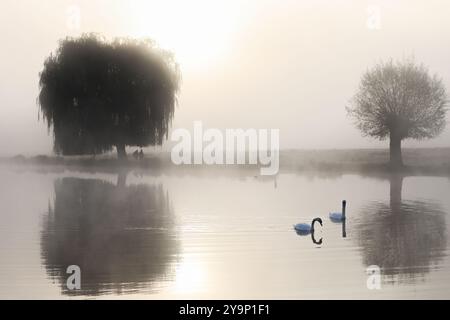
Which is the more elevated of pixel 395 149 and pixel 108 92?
pixel 108 92

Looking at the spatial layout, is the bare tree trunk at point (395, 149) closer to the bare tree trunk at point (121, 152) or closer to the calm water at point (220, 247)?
the bare tree trunk at point (121, 152)

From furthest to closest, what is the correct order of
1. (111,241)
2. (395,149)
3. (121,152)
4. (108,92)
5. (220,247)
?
(395,149)
(121,152)
(108,92)
(111,241)
(220,247)

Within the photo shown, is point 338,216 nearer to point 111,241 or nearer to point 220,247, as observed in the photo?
point 220,247

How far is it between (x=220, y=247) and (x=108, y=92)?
2753 cm

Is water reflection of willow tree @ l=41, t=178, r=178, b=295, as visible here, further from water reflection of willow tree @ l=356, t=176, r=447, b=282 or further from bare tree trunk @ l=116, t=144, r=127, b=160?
bare tree trunk @ l=116, t=144, r=127, b=160

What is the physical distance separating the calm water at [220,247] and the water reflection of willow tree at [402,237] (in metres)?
0.03

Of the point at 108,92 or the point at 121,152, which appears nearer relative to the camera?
the point at 108,92

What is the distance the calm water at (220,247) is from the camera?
9.77 metres

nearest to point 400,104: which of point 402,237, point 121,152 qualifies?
point 121,152

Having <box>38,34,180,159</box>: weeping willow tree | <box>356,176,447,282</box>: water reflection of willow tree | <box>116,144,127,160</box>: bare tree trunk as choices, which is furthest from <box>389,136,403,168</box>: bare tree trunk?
<box>356,176,447,282</box>: water reflection of willow tree

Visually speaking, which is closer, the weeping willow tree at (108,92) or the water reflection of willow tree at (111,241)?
the water reflection of willow tree at (111,241)

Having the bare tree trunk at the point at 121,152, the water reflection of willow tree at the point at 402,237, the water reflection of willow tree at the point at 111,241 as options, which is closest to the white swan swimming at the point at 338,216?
the water reflection of willow tree at the point at 402,237

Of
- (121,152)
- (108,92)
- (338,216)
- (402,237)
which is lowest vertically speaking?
(402,237)

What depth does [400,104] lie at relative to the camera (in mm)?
40000
